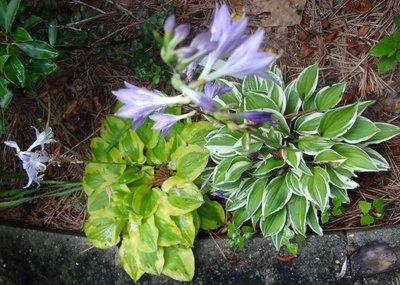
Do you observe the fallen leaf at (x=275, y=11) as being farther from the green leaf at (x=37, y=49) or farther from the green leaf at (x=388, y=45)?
the green leaf at (x=37, y=49)

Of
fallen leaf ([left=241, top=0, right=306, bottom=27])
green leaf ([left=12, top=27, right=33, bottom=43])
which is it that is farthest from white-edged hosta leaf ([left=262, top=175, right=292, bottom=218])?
green leaf ([left=12, top=27, right=33, bottom=43])

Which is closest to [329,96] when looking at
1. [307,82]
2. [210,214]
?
[307,82]

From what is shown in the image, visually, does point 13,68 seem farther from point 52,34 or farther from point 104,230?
point 104,230

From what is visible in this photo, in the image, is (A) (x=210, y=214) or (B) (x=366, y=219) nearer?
(B) (x=366, y=219)

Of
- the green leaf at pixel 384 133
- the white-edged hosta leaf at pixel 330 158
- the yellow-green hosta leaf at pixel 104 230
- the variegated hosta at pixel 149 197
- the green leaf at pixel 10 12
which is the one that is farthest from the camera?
the yellow-green hosta leaf at pixel 104 230

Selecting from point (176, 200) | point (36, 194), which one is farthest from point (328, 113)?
point (36, 194)

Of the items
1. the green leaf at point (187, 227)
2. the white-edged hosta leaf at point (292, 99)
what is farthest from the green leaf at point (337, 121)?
the green leaf at point (187, 227)
